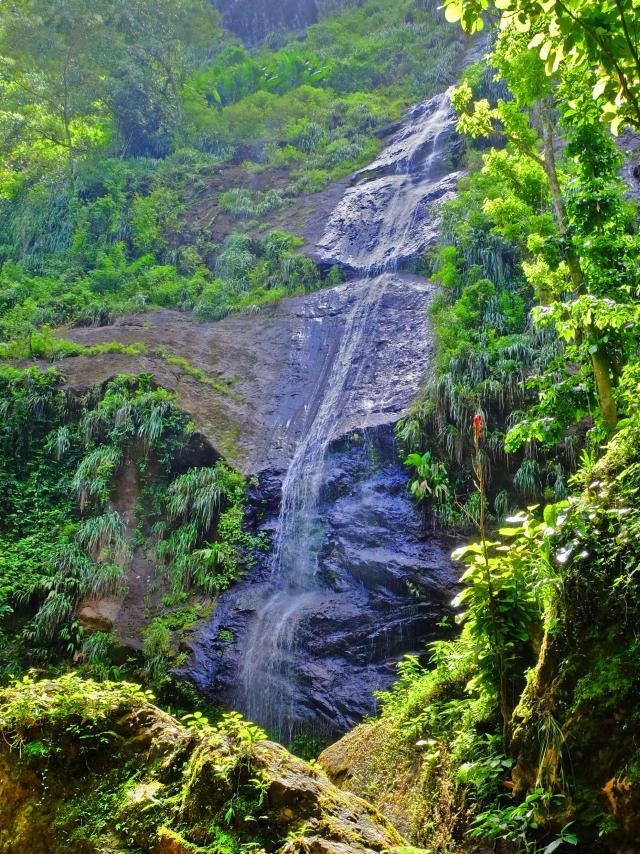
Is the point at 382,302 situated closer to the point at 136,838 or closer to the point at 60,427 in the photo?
the point at 60,427

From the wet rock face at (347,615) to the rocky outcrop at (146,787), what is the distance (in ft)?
21.3

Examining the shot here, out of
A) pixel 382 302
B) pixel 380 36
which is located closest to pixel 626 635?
pixel 382 302

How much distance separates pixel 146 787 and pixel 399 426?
1026 centimetres

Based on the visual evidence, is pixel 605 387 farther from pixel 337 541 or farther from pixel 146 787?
pixel 337 541

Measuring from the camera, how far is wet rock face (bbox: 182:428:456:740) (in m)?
10.2

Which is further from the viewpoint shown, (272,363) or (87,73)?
(87,73)

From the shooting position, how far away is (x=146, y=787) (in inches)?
144

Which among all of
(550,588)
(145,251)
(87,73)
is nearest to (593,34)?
(550,588)

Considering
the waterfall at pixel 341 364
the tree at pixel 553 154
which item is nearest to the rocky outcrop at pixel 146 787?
the tree at pixel 553 154

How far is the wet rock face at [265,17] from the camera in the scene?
3406 cm

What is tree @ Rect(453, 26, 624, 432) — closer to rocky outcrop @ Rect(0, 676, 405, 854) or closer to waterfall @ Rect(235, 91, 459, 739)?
rocky outcrop @ Rect(0, 676, 405, 854)

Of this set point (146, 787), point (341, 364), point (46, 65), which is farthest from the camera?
point (46, 65)

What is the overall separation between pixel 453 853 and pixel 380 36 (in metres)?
34.2

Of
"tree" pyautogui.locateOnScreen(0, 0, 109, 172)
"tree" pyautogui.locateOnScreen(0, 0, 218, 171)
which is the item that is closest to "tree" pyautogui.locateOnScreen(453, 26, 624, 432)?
"tree" pyautogui.locateOnScreen(0, 0, 109, 172)
